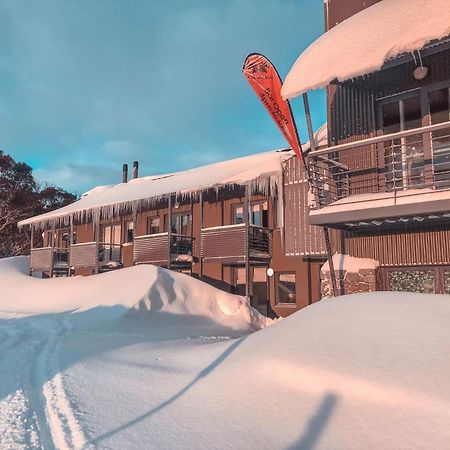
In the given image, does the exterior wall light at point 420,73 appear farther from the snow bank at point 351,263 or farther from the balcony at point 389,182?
the snow bank at point 351,263

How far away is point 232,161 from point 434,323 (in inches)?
639

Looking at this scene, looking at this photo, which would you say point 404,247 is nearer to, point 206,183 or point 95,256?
point 206,183

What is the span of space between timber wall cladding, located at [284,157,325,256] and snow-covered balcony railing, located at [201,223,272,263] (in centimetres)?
172

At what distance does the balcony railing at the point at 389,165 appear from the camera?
934cm

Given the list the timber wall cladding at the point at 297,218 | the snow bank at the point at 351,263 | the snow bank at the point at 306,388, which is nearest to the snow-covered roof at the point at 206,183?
the timber wall cladding at the point at 297,218

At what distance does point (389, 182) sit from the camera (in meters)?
10.1

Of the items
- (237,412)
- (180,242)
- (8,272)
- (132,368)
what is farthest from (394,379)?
(8,272)

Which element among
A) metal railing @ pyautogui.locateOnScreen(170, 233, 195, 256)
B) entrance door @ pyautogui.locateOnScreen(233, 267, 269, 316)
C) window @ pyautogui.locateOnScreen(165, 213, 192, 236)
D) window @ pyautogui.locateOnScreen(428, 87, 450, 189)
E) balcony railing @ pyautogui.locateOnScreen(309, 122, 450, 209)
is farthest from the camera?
window @ pyautogui.locateOnScreen(165, 213, 192, 236)

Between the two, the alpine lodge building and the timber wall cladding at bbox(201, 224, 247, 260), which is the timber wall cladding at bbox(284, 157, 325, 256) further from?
the timber wall cladding at bbox(201, 224, 247, 260)

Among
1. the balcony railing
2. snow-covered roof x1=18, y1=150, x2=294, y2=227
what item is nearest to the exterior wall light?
the balcony railing

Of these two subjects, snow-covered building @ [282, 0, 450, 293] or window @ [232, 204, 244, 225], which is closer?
snow-covered building @ [282, 0, 450, 293]

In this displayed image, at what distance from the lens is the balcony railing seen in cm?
934

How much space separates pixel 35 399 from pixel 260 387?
2668mm

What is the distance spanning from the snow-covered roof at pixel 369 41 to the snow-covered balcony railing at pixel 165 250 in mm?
9652
